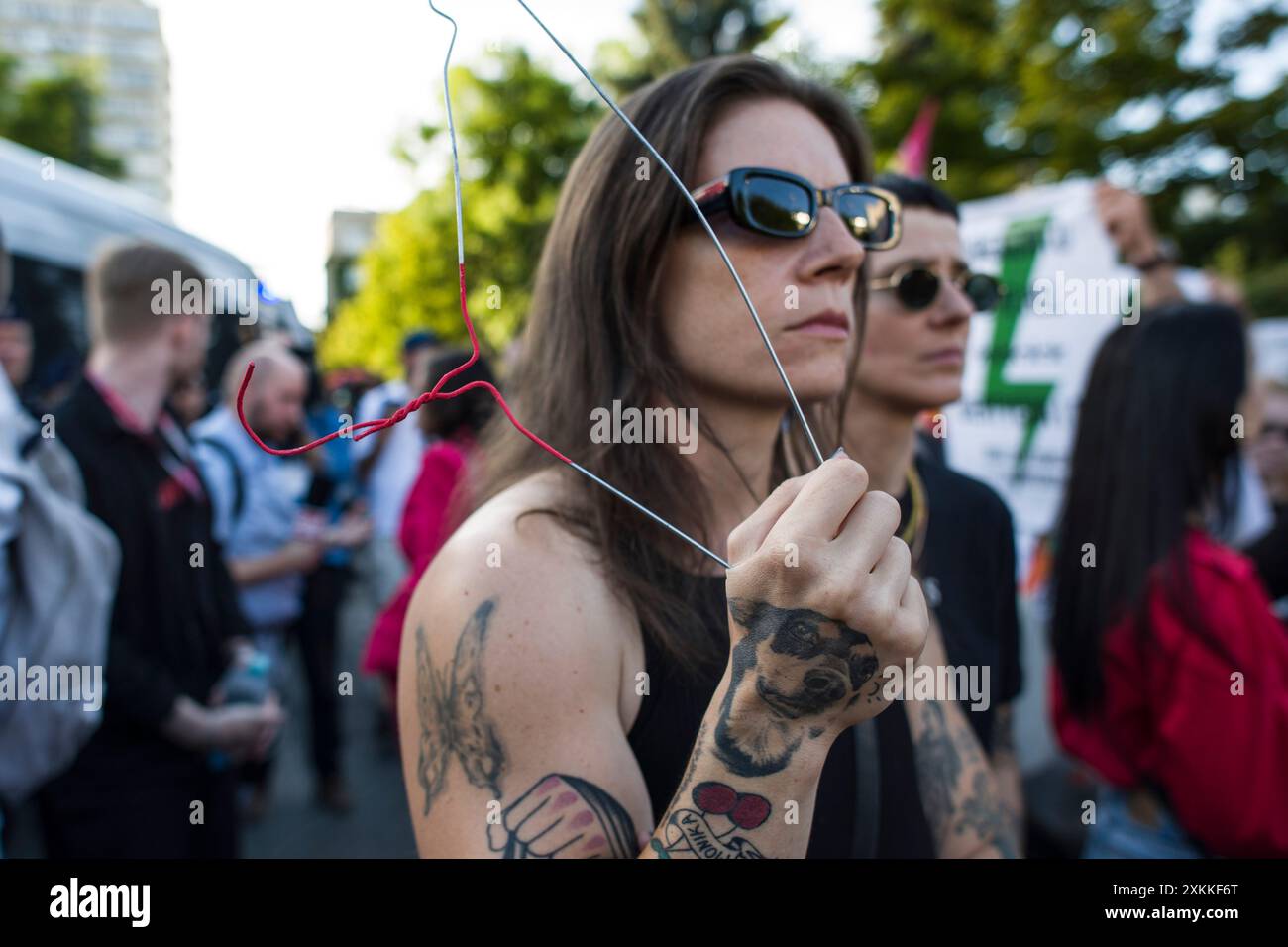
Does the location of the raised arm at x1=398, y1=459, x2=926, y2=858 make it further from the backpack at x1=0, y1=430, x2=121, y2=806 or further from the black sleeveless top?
the backpack at x1=0, y1=430, x2=121, y2=806

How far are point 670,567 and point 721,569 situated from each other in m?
0.11

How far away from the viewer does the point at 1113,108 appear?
39.7ft

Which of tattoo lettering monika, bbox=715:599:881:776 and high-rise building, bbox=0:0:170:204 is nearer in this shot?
tattoo lettering monika, bbox=715:599:881:776

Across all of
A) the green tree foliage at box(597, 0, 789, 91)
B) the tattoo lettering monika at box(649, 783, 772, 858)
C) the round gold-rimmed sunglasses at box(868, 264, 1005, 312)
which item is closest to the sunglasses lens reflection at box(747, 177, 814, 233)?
the tattoo lettering monika at box(649, 783, 772, 858)

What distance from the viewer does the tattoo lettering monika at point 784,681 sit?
0.89 meters

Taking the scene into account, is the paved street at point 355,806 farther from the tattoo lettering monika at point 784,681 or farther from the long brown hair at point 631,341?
the tattoo lettering monika at point 784,681

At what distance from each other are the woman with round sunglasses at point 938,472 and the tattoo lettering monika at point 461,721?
1162 millimetres

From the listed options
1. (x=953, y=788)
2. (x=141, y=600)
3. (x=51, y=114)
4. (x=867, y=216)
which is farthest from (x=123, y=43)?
(x=51, y=114)

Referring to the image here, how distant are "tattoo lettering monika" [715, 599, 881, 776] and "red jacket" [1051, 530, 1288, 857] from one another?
1531mm

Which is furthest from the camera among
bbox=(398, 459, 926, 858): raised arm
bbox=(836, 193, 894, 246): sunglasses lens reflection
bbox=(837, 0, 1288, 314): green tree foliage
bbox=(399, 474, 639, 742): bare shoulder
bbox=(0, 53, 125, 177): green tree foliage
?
bbox=(0, 53, 125, 177): green tree foliage

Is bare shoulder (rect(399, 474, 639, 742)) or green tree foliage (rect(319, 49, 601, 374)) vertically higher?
green tree foliage (rect(319, 49, 601, 374))

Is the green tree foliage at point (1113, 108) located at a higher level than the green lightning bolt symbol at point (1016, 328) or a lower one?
→ higher

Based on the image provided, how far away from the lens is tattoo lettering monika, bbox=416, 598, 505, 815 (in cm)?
109

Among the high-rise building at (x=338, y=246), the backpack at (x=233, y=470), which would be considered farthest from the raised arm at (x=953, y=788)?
the backpack at (x=233, y=470)
